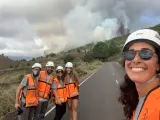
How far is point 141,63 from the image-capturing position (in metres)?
2.51

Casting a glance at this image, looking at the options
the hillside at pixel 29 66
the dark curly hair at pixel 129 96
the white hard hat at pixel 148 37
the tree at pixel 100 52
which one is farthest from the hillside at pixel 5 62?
the white hard hat at pixel 148 37

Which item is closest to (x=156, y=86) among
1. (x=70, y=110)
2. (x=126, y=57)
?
(x=126, y=57)

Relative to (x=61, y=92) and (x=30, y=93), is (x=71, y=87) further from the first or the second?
(x=30, y=93)

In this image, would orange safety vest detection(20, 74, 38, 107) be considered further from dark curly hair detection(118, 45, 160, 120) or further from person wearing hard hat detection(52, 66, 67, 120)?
dark curly hair detection(118, 45, 160, 120)

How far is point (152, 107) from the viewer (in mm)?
2084

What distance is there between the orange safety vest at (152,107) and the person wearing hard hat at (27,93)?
670cm

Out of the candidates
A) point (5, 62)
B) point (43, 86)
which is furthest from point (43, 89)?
point (5, 62)

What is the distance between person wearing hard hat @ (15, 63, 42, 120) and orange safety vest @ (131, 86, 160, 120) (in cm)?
670

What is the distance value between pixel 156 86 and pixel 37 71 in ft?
22.0

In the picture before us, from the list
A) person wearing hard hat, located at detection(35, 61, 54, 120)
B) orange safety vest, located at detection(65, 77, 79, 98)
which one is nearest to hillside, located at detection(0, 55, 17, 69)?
orange safety vest, located at detection(65, 77, 79, 98)

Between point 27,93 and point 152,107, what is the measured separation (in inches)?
273

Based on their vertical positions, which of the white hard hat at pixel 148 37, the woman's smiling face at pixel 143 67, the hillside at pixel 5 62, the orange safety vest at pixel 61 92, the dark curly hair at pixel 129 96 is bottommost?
the orange safety vest at pixel 61 92

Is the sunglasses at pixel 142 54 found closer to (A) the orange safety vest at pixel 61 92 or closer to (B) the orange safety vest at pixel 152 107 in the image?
(B) the orange safety vest at pixel 152 107

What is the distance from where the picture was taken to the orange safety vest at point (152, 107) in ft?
6.73
